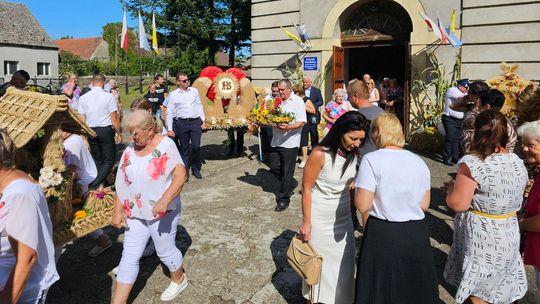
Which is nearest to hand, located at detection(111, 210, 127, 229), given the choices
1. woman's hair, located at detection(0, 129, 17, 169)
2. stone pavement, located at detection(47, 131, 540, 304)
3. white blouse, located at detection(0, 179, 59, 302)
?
stone pavement, located at detection(47, 131, 540, 304)

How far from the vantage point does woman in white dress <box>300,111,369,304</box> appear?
3.25 m

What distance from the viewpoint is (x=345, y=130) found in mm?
3170

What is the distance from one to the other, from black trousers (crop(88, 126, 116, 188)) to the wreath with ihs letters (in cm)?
222

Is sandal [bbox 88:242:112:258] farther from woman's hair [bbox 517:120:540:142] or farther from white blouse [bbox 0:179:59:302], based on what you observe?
woman's hair [bbox 517:120:540:142]

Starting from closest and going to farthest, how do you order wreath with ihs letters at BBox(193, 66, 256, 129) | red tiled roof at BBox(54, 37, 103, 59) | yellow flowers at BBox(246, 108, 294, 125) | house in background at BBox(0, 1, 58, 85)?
yellow flowers at BBox(246, 108, 294, 125), wreath with ihs letters at BBox(193, 66, 256, 129), house in background at BBox(0, 1, 58, 85), red tiled roof at BBox(54, 37, 103, 59)

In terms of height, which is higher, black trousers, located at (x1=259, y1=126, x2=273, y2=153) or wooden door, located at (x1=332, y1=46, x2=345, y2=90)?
wooden door, located at (x1=332, y1=46, x2=345, y2=90)

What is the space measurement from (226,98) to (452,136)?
4836 millimetres

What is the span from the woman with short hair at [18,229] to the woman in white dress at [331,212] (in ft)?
6.03

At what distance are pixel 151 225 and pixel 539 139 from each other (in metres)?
3.13

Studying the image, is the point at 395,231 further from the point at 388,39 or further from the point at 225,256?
the point at 388,39

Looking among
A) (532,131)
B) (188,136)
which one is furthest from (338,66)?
(532,131)

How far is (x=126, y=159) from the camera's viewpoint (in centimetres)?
359

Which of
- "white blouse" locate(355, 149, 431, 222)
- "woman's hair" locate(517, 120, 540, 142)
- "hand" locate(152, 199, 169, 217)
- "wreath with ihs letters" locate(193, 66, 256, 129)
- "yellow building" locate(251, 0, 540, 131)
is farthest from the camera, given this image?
"yellow building" locate(251, 0, 540, 131)

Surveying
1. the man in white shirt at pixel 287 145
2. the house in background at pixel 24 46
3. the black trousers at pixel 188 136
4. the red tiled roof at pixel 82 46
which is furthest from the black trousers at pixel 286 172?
the red tiled roof at pixel 82 46
